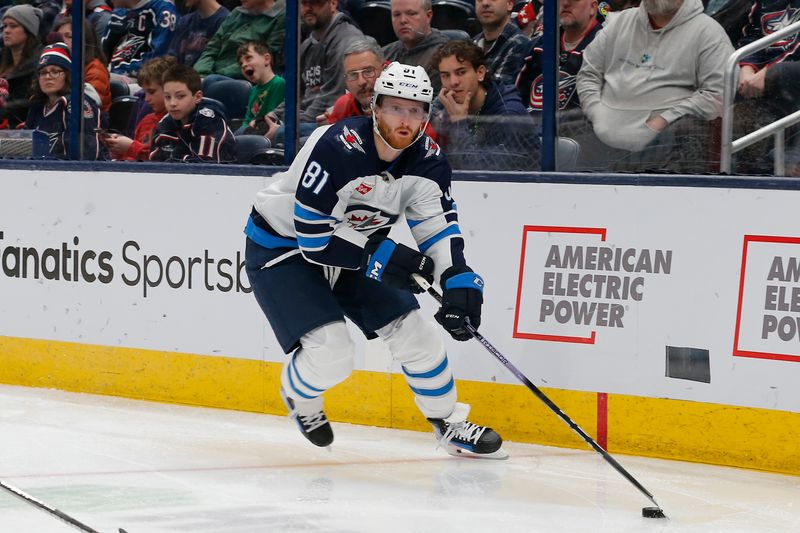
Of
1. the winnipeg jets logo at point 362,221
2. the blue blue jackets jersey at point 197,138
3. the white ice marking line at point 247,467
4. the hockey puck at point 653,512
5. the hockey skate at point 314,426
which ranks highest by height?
the blue blue jackets jersey at point 197,138

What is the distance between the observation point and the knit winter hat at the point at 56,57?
6.05 metres

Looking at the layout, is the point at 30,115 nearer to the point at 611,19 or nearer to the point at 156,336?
the point at 156,336

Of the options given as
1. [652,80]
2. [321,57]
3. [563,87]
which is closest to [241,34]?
[321,57]

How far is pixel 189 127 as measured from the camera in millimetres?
5691

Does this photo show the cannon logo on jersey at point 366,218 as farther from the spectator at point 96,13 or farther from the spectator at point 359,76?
the spectator at point 96,13

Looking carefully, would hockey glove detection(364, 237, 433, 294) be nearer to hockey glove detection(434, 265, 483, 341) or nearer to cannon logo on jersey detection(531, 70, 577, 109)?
hockey glove detection(434, 265, 483, 341)

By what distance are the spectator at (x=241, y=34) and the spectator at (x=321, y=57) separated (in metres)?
0.12

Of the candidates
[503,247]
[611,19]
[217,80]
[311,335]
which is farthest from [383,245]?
[217,80]

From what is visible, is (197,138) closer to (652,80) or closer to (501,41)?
(501,41)

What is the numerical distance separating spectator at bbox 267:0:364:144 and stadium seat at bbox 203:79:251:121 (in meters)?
0.24

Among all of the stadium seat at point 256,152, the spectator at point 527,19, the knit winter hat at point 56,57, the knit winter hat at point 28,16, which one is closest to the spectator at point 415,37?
the spectator at point 527,19

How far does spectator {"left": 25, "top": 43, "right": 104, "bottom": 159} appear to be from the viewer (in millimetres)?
5977

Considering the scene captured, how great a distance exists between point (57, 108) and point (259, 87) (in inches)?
46.3

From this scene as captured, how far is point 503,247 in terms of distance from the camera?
16.0 feet
